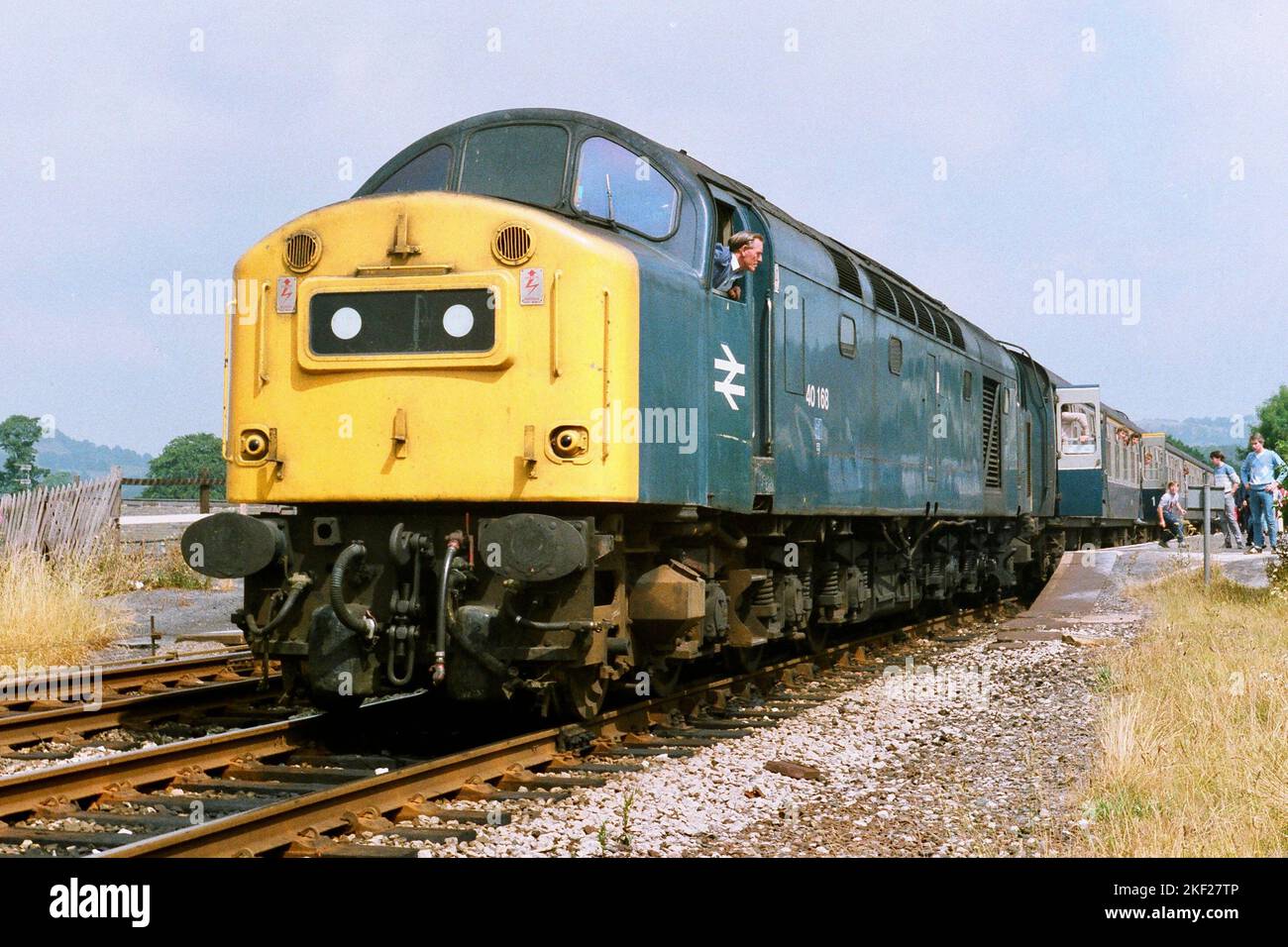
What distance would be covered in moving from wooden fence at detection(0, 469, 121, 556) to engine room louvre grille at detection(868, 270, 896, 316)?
34.6ft

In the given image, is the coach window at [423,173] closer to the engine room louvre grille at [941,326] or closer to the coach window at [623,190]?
the coach window at [623,190]

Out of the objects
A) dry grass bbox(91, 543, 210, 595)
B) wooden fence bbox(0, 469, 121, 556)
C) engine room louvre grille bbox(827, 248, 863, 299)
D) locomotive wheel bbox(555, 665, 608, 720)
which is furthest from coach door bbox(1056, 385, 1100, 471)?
locomotive wheel bbox(555, 665, 608, 720)

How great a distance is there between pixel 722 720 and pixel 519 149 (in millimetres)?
3837

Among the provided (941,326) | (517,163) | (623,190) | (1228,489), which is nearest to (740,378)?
(623,190)

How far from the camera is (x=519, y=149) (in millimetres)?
7707

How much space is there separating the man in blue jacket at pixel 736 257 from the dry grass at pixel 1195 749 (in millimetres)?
3525

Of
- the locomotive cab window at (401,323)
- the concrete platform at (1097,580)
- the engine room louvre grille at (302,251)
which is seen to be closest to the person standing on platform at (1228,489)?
the concrete platform at (1097,580)

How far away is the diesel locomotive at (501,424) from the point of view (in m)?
6.71

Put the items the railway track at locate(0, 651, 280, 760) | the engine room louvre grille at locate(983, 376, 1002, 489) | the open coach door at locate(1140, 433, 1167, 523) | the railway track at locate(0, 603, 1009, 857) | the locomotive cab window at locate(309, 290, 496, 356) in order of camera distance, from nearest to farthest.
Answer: the railway track at locate(0, 603, 1009, 857), the locomotive cab window at locate(309, 290, 496, 356), the railway track at locate(0, 651, 280, 760), the engine room louvre grille at locate(983, 376, 1002, 489), the open coach door at locate(1140, 433, 1167, 523)

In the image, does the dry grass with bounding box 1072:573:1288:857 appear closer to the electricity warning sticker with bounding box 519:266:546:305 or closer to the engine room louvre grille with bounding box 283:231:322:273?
the electricity warning sticker with bounding box 519:266:546:305

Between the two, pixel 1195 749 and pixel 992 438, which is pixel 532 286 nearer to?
pixel 1195 749

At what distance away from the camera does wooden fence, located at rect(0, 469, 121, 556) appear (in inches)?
644

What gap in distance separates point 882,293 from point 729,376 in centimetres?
411
